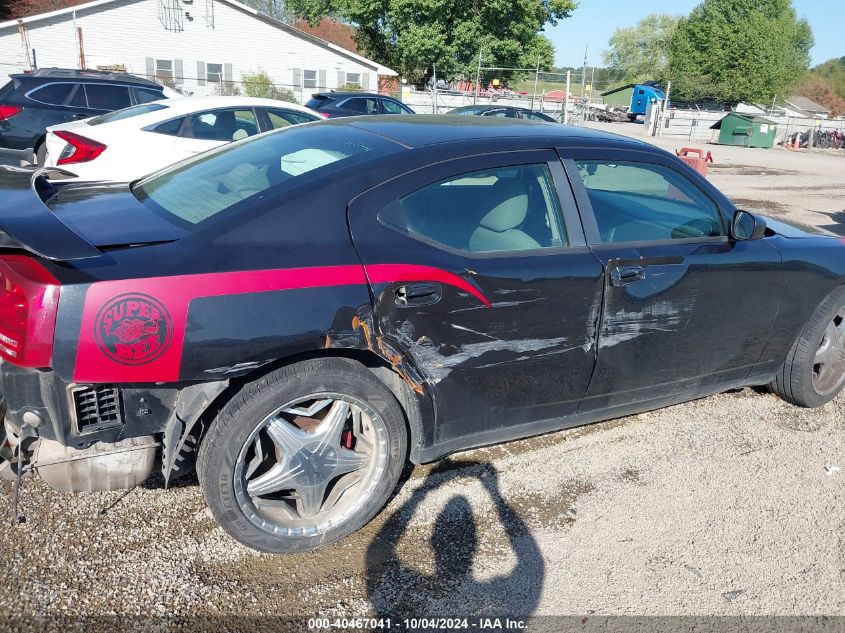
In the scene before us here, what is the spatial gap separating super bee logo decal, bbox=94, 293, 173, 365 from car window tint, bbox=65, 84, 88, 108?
10225 mm

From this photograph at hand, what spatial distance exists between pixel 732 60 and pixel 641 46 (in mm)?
31769

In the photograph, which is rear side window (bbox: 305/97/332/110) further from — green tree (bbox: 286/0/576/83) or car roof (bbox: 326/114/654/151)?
green tree (bbox: 286/0/576/83)

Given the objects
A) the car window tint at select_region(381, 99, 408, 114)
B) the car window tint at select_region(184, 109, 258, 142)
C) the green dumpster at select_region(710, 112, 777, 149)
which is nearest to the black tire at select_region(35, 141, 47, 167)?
the car window tint at select_region(184, 109, 258, 142)

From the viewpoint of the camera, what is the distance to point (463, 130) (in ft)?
10.3

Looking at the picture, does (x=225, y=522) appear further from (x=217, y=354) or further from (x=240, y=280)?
(x=240, y=280)

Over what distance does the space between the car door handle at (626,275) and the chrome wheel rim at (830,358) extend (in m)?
1.56

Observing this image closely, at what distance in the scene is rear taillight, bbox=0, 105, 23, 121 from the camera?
10297 mm

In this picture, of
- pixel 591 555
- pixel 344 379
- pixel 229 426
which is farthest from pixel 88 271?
pixel 591 555

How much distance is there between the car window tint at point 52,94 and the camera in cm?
1062

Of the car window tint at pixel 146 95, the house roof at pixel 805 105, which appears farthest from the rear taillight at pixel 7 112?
the house roof at pixel 805 105

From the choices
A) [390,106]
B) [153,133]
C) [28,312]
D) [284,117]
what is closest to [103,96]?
[284,117]

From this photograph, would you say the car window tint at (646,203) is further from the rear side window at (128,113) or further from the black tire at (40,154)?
the black tire at (40,154)

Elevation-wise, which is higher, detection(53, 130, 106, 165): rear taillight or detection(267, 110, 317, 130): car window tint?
detection(267, 110, 317, 130): car window tint

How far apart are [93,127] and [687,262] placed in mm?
6235
